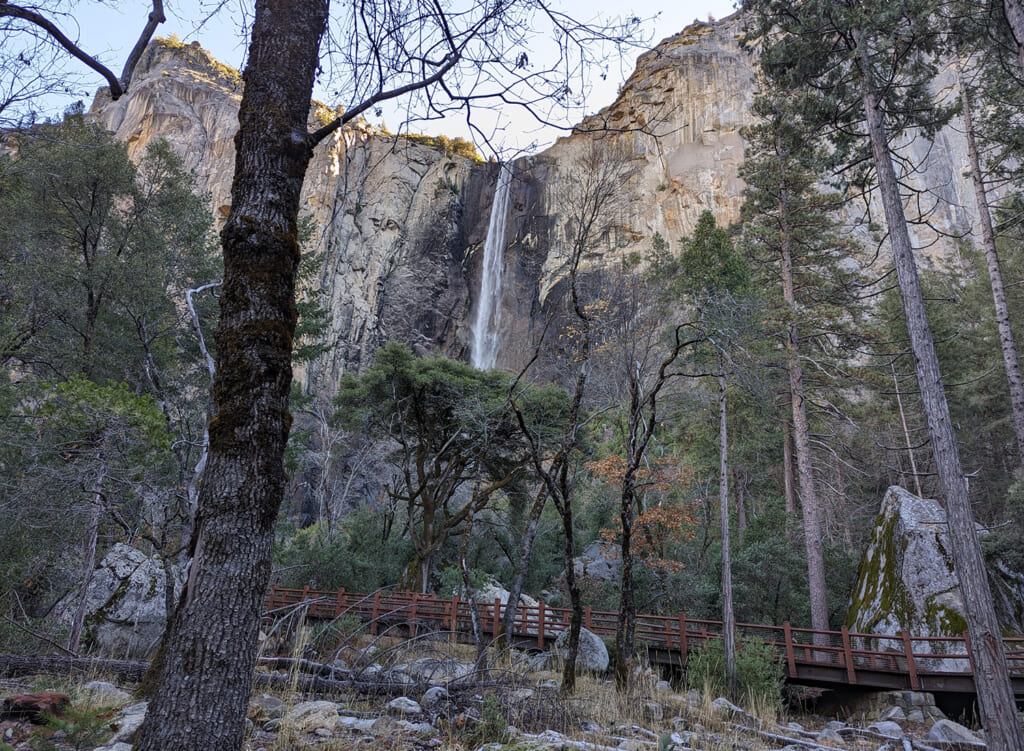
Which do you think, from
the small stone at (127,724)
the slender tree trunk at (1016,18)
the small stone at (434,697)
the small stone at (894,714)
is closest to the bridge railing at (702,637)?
the small stone at (894,714)

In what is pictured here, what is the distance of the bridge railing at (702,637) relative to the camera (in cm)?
973

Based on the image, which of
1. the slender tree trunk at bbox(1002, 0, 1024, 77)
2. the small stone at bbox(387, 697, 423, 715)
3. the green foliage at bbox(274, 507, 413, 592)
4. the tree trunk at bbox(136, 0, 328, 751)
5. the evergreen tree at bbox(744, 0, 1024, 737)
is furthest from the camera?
the green foliage at bbox(274, 507, 413, 592)

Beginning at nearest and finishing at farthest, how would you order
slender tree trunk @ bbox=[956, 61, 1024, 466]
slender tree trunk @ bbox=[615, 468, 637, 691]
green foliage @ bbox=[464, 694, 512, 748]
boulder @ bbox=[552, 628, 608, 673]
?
green foliage @ bbox=[464, 694, 512, 748] → slender tree trunk @ bbox=[615, 468, 637, 691] → boulder @ bbox=[552, 628, 608, 673] → slender tree trunk @ bbox=[956, 61, 1024, 466]

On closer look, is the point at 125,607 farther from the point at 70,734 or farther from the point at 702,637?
the point at 702,637

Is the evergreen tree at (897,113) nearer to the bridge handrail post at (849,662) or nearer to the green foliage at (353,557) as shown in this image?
the bridge handrail post at (849,662)

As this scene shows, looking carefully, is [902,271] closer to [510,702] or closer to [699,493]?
[510,702]

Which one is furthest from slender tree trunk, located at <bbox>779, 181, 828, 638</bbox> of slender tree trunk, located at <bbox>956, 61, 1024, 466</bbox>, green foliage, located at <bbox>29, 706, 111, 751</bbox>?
green foliage, located at <bbox>29, 706, 111, 751</bbox>

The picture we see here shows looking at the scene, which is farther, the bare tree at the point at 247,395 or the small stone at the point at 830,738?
the small stone at the point at 830,738

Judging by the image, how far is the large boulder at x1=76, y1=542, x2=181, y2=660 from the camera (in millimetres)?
8992

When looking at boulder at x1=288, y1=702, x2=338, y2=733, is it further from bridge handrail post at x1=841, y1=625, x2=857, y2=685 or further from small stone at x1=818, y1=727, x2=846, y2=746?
bridge handrail post at x1=841, y1=625, x2=857, y2=685

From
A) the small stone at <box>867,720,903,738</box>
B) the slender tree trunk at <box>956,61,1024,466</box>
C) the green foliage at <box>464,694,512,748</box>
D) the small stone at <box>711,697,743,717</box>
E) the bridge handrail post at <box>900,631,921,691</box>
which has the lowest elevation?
the small stone at <box>867,720,903,738</box>

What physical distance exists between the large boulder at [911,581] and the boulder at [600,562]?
6.07 metres

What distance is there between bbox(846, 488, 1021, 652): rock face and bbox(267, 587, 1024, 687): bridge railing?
0.43 metres

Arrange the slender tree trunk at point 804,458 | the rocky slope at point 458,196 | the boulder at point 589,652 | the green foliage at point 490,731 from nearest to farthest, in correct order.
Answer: the green foliage at point 490,731 → the boulder at point 589,652 → the slender tree trunk at point 804,458 → the rocky slope at point 458,196
